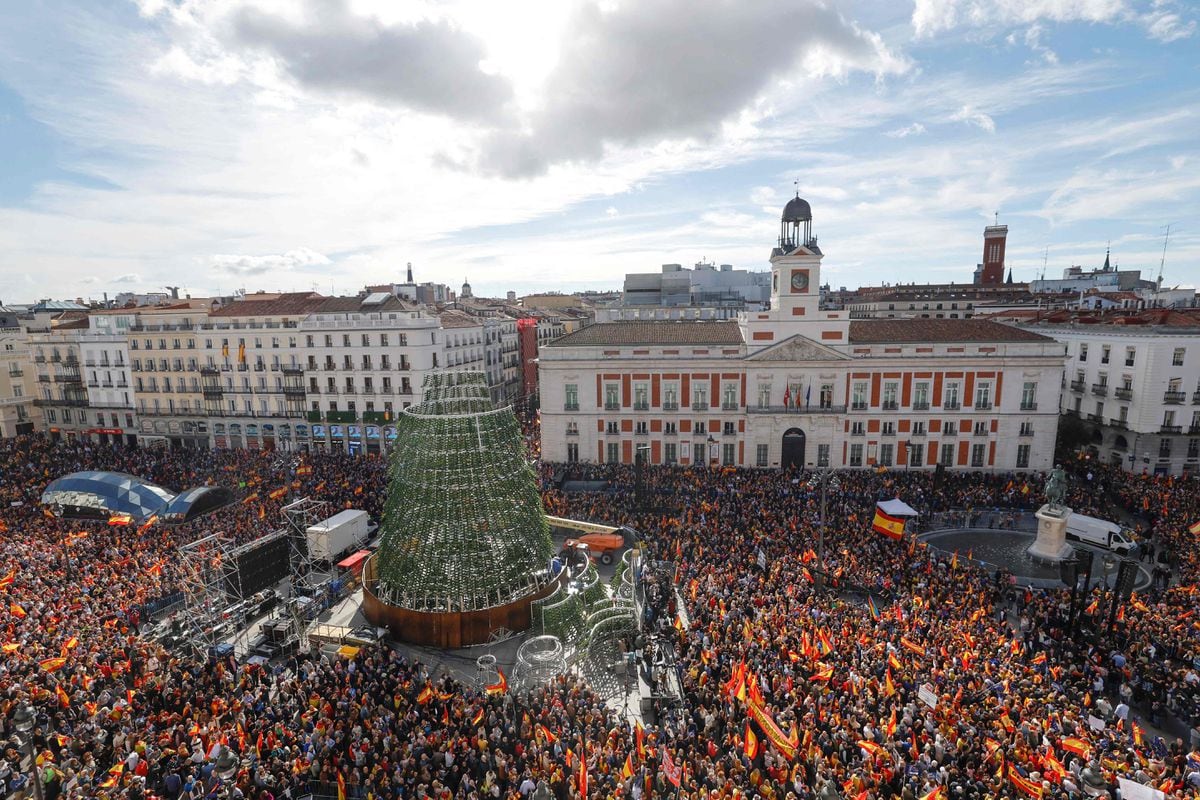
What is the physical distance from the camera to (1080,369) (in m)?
51.3

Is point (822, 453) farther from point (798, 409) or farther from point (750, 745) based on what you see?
point (750, 745)

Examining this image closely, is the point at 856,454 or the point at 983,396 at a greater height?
the point at 983,396

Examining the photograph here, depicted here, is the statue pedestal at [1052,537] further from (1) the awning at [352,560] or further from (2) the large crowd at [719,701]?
(1) the awning at [352,560]

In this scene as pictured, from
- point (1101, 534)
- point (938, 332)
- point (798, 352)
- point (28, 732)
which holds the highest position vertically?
point (938, 332)

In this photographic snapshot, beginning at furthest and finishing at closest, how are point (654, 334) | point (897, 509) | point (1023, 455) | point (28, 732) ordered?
point (654, 334)
point (1023, 455)
point (897, 509)
point (28, 732)

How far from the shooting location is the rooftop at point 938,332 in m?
46.3

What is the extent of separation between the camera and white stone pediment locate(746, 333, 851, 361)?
46969 mm

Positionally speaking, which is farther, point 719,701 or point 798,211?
point 798,211

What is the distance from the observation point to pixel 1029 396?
4628 cm

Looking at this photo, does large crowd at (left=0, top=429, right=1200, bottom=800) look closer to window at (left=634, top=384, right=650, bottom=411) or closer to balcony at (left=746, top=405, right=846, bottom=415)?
balcony at (left=746, top=405, right=846, bottom=415)

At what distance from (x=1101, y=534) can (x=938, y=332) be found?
1939cm

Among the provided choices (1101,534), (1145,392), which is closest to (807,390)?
(1101,534)

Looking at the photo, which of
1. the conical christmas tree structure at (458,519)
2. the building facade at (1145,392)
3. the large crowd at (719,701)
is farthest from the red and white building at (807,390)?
the conical christmas tree structure at (458,519)

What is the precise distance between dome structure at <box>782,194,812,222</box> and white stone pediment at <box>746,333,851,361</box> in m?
9.32
